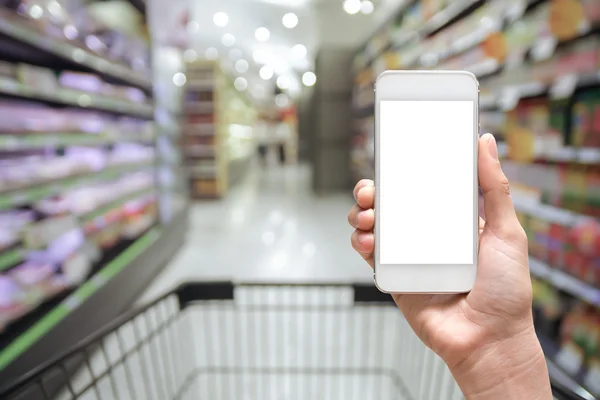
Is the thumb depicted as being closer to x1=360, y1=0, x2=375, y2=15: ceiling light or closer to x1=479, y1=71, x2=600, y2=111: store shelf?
x1=479, y1=71, x2=600, y2=111: store shelf

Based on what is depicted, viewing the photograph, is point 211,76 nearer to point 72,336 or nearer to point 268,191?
point 268,191

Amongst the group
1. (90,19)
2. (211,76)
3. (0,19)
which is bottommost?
(0,19)

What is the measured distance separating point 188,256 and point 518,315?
10.9ft

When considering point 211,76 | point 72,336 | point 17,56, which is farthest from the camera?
point 211,76

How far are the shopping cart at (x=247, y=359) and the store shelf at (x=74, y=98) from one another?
996mm

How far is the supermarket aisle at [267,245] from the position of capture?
10.3 ft

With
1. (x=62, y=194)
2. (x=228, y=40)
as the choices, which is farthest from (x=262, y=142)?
(x=62, y=194)

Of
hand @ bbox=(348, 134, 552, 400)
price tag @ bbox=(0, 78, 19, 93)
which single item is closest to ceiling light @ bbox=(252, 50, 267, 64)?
price tag @ bbox=(0, 78, 19, 93)

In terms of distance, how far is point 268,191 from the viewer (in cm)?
834

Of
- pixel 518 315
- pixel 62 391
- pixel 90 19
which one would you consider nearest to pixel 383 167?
pixel 518 315

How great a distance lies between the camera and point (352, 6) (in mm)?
8398

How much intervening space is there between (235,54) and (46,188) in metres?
15.7

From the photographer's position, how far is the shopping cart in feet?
3.07

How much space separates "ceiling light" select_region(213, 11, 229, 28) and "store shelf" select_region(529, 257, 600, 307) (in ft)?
32.8
